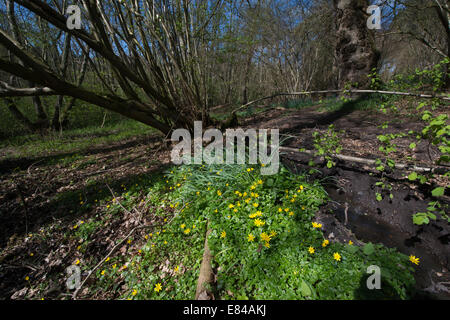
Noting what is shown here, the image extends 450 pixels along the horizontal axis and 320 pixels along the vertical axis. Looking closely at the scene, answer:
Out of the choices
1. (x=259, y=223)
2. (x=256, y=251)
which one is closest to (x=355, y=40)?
(x=259, y=223)

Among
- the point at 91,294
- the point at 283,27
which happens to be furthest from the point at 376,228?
the point at 283,27

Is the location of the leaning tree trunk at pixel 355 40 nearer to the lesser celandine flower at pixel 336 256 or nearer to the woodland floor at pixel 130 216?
the woodland floor at pixel 130 216

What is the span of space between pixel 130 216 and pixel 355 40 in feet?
22.2

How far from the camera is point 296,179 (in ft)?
7.66

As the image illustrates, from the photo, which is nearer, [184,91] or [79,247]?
[79,247]

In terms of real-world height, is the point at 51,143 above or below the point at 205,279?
above

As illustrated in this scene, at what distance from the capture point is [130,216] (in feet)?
8.25

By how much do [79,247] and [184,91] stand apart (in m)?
3.48

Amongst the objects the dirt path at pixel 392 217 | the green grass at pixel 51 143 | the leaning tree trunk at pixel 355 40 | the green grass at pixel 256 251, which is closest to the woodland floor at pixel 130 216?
the dirt path at pixel 392 217

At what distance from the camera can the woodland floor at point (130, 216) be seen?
5.32 feet

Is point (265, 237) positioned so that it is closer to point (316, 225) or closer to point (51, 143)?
point (316, 225)

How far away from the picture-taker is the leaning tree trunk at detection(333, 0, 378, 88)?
4762mm

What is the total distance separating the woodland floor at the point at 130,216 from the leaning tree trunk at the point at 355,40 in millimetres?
1606

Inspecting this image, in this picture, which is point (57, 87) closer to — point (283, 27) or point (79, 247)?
point (79, 247)
